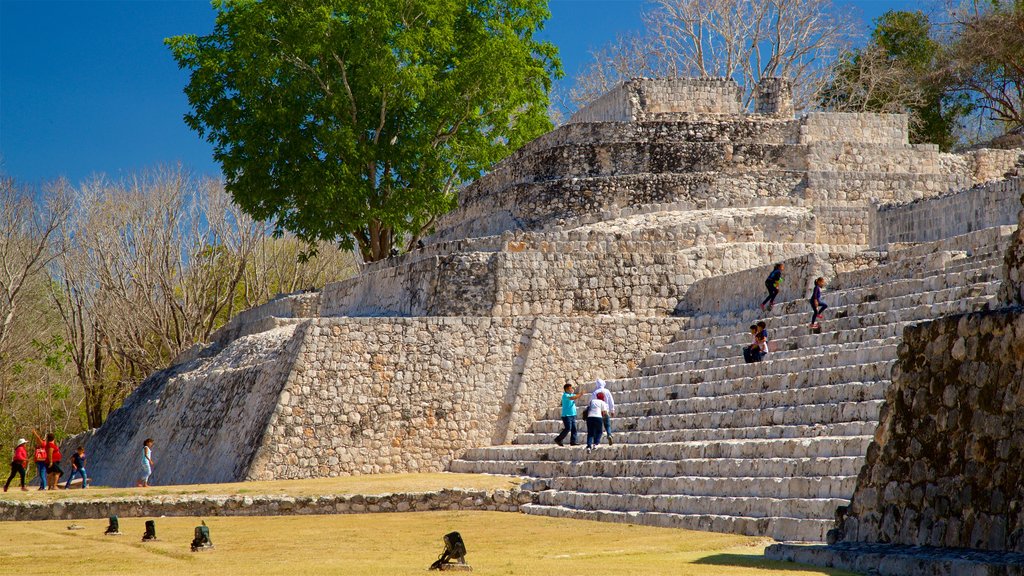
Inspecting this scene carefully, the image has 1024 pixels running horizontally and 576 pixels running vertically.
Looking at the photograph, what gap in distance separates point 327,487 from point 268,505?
1083mm

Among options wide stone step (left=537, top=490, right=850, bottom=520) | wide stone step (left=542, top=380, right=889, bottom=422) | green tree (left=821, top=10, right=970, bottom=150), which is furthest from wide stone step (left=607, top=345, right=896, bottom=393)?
green tree (left=821, top=10, right=970, bottom=150)

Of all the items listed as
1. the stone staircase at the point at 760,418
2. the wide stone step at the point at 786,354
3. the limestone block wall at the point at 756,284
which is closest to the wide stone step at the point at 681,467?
the stone staircase at the point at 760,418

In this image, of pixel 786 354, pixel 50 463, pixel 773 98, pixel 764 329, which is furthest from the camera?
pixel 773 98

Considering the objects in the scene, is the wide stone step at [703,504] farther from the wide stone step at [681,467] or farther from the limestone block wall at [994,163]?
the limestone block wall at [994,163]

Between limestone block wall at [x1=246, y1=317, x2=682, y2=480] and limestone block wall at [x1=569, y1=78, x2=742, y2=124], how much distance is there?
9.11 m

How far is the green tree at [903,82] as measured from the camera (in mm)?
38969

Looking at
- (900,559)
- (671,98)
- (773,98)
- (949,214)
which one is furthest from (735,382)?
(773,98)

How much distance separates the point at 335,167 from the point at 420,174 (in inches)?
77.7

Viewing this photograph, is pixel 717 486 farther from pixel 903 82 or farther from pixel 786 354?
pixel 903 82

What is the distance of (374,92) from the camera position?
27.0 m

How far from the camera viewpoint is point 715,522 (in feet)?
40.8

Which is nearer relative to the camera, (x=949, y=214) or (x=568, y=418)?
(x=568, y=418)

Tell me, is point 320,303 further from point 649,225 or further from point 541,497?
point 541,497

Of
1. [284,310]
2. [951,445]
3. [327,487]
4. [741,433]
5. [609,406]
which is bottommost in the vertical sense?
[327,487]
